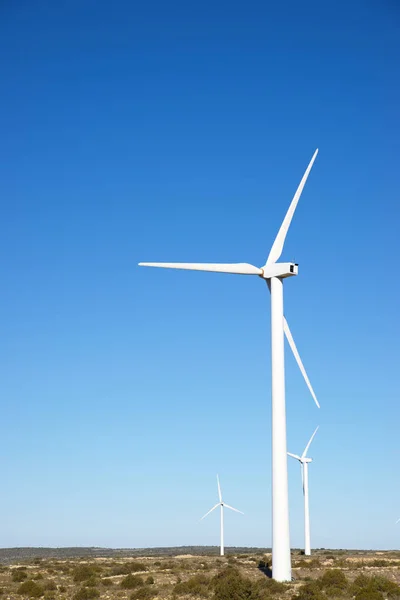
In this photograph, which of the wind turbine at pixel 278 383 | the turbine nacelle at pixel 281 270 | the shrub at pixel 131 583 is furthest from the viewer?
the turbine nacelle at pixel 281 270

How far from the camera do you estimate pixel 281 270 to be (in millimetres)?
50844

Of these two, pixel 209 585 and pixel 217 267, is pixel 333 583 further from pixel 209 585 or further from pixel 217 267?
pixel 217 267

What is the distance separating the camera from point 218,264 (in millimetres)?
54188

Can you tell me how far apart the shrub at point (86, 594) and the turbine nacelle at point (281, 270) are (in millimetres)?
23503

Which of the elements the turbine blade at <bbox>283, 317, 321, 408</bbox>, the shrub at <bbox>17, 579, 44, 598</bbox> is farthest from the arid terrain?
the turbine blade at <bbox>283, 317, 321, 408</bbox>

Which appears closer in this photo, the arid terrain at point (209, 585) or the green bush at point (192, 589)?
the arid terrain at point (209, 585)

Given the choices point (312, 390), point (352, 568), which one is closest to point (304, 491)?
point (352, 568)

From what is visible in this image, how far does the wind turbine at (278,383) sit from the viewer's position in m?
46.4

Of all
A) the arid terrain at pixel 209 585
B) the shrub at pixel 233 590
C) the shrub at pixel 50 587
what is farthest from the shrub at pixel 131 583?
the shrub at pixel 233 590

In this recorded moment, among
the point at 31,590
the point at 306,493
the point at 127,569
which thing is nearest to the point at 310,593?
the point at 31,590

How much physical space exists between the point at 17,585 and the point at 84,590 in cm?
937

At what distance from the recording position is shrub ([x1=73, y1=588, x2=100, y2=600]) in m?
44.5

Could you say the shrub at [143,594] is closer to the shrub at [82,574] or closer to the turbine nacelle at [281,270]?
the shrub at [82,574]

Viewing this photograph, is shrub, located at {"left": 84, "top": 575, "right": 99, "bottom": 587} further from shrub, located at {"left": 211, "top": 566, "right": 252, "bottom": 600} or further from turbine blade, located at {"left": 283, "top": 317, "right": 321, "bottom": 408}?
turbine blade, located at {"left": 283, "top": 317, "right": 321, "bottom": 408}
